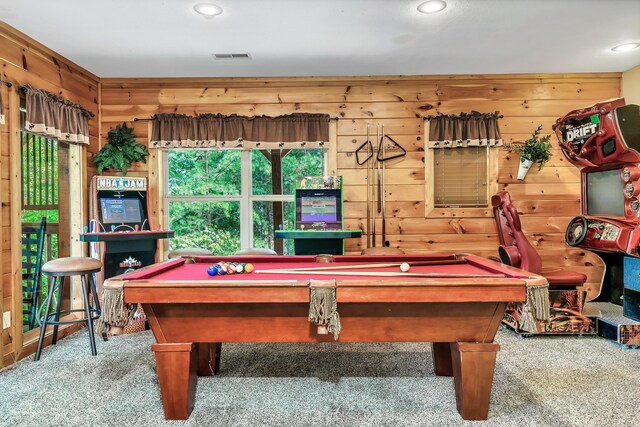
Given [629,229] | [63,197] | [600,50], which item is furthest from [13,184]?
[600,50]

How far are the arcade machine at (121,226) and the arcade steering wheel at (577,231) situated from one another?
387 cm

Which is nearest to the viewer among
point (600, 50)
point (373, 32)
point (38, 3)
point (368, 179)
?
point (38, 3)

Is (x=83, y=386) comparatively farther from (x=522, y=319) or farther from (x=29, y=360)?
(x=522, y=319)

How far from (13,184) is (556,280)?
463 centimetres

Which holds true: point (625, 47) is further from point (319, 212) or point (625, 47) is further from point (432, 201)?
point (319, 212)

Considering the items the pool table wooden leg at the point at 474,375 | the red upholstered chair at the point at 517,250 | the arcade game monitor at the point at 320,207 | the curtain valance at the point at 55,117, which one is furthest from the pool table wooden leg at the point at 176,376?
the red upholstered chair at the point at 517,250

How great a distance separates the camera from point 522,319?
1.79 m

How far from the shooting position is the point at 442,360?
2521 millimetres

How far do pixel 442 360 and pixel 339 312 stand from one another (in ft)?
3.54

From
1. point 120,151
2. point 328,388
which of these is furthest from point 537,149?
point 120,151

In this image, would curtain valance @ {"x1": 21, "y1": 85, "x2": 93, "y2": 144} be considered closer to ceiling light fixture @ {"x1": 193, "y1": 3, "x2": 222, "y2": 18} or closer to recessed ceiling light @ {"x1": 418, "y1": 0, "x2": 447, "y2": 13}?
ceiling light fixture @ {"x1": 193, "y1": 3, "x2": 222, "y2": 18}

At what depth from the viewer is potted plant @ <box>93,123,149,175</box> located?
408 centimetres

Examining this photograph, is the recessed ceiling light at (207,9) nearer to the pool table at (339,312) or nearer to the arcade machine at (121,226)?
the arcade machine at (121,226)

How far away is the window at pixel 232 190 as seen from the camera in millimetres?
4477
